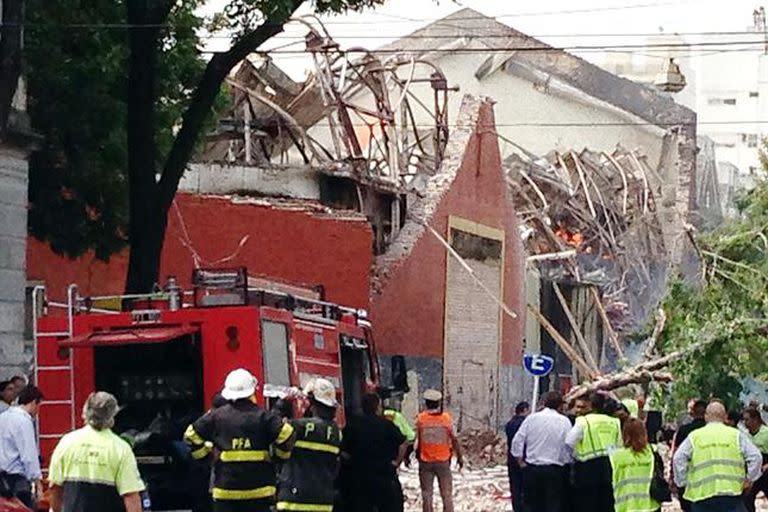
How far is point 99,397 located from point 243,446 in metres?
1.77

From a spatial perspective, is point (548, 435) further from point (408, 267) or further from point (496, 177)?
point (496, 177)

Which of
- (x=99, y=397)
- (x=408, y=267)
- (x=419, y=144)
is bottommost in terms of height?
(x=99, y=397)

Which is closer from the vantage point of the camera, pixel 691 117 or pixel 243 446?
A: pixel 243 446

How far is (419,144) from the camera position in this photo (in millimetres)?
36750

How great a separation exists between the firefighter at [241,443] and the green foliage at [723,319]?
12.9 meters

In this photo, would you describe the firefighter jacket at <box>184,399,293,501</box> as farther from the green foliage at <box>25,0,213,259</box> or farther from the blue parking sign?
the blue parking sign

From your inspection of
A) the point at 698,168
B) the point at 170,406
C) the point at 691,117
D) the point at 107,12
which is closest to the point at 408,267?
the point at 107,12

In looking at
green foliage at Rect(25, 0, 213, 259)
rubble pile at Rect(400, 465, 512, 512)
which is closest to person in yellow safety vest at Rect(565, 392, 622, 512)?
rubble pile at Rect(400, 465, 512, 512)

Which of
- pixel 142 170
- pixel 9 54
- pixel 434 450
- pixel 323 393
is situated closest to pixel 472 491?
pixel 434 450

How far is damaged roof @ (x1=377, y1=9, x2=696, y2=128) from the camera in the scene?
5088 centimetres

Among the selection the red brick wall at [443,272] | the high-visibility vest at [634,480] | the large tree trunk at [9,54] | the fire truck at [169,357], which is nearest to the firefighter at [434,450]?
the fire truck at [169,357]

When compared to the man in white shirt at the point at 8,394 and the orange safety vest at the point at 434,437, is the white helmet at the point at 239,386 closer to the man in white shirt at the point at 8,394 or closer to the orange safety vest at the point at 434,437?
the man in white shirt at the point at 8,394

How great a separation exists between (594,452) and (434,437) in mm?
4733

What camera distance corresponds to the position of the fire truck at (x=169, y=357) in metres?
16.3
